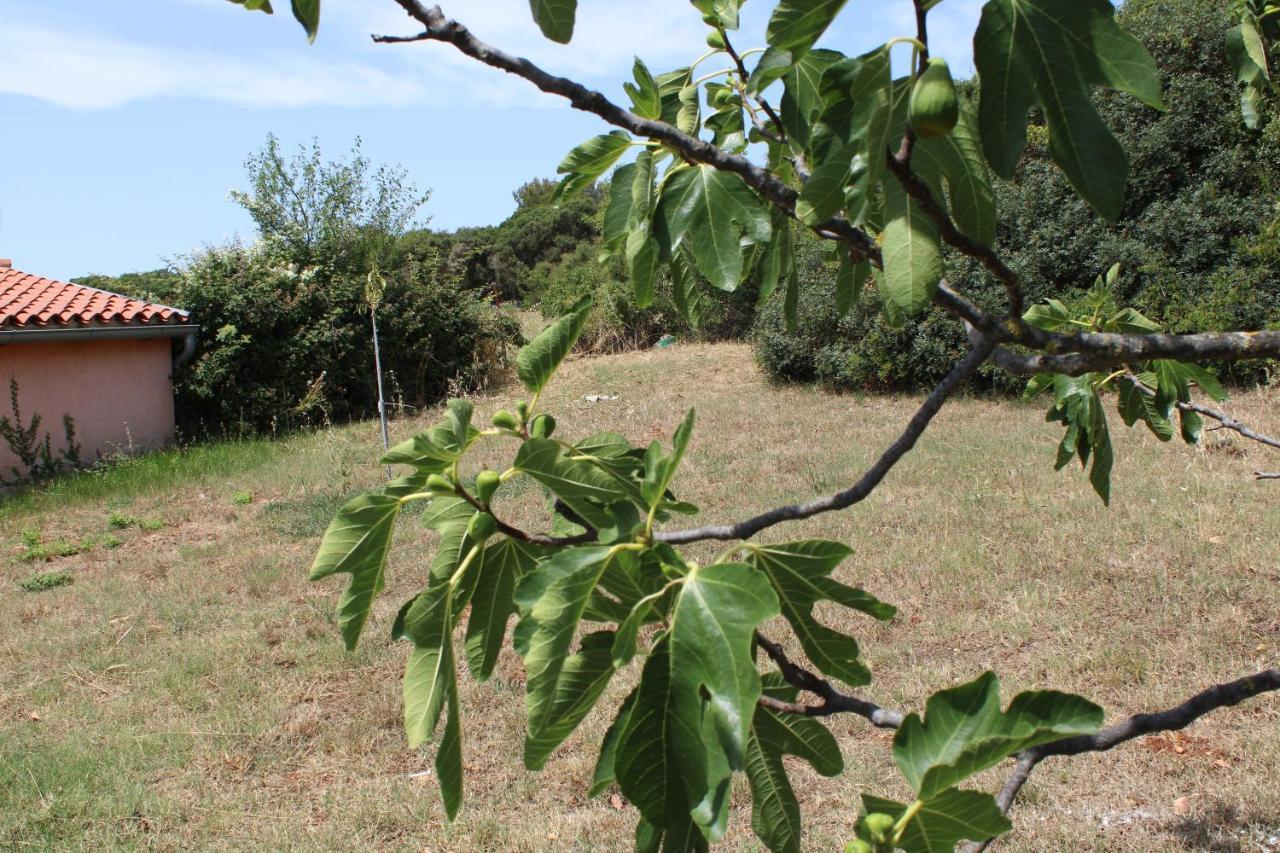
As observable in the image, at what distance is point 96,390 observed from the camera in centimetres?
1131

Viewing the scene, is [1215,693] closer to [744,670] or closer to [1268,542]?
[744,670]

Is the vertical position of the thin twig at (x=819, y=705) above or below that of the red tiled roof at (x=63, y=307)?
below

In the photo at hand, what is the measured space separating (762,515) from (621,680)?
389cm

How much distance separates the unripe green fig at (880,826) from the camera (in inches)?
31.0

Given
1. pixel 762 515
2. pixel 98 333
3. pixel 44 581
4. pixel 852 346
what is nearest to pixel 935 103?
pixel 762 515

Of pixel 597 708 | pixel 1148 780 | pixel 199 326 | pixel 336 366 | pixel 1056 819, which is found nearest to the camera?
pixel 1056 819

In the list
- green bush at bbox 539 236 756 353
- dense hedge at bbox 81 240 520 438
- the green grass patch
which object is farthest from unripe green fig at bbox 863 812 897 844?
green bush at bbox 539 236 756 353

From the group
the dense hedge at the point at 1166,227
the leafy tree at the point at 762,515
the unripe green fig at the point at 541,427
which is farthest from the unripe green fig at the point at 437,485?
the dense hedge at the point at 1166,227

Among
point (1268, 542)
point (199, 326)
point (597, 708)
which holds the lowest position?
point (597, 708)

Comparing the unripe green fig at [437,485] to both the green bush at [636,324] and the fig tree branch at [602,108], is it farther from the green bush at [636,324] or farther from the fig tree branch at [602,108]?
the green bush at [636,324]

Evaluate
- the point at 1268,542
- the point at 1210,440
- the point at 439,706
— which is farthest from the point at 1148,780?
the point at 1210,440

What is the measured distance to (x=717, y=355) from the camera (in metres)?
15.5

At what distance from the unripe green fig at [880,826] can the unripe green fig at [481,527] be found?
1.47 ft

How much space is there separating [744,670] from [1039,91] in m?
0.50
